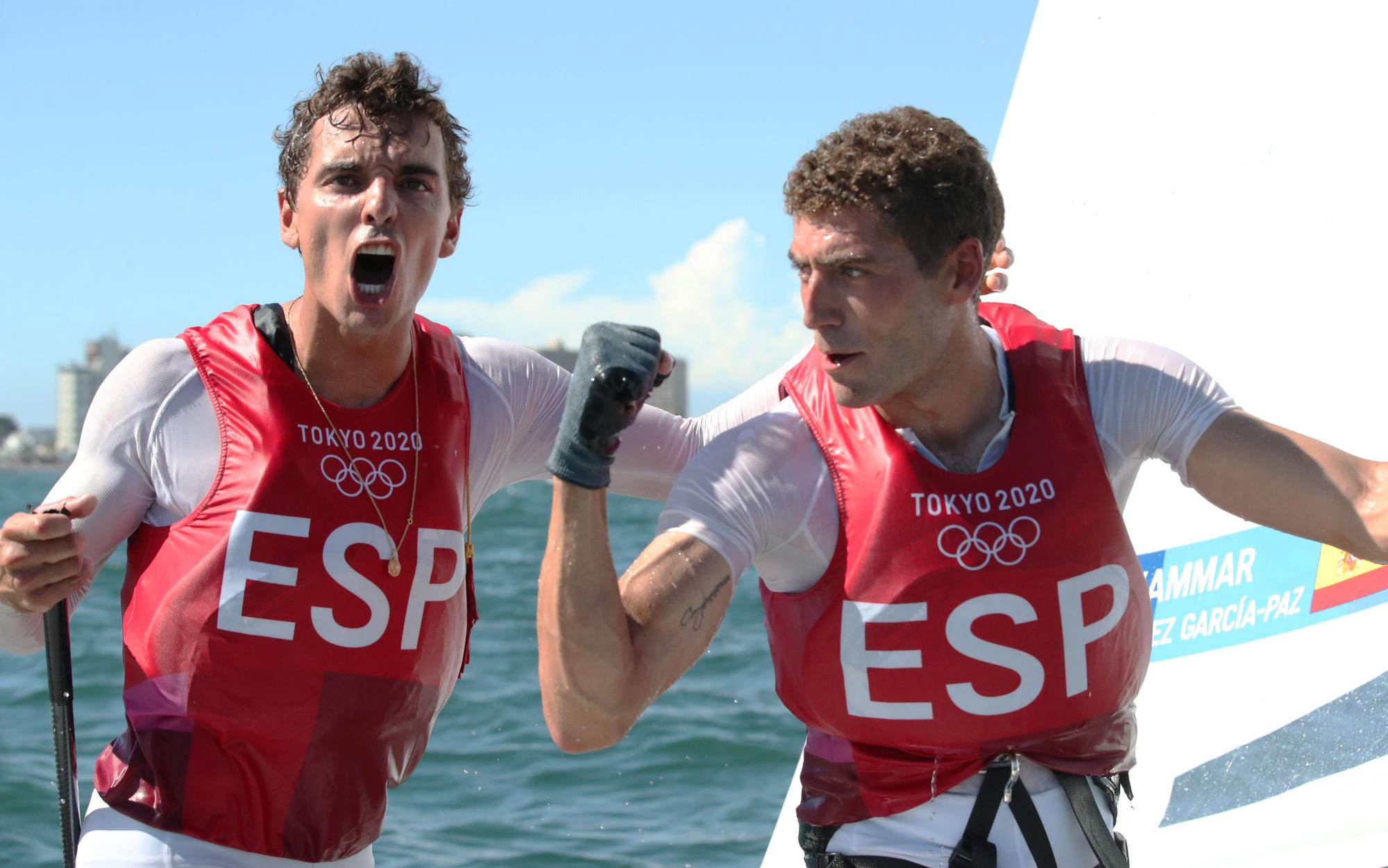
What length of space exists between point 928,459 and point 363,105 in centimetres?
115

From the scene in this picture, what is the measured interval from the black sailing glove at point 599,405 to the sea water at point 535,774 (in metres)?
3.93

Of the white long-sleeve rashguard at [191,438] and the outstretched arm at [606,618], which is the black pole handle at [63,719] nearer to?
the white long-sleeve rashguard at [191,438]

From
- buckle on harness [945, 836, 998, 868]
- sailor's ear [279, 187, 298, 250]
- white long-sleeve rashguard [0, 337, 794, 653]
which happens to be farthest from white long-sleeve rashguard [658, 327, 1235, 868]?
sailor's ear [279, 187, 298, 250]

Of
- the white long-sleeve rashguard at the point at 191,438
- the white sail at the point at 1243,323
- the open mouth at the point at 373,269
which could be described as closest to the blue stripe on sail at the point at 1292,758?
the white sail at the point at 1243,323

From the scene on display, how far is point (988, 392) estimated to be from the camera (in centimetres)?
228

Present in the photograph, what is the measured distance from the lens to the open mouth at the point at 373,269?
2.39m

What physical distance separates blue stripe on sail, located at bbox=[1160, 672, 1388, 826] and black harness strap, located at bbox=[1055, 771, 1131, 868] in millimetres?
997

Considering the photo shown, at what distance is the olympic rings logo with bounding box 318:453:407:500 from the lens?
7.85 feet

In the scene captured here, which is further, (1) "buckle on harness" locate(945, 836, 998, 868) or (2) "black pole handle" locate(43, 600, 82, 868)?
(2) "black pole handle" locate(43, 600, 82, 868)

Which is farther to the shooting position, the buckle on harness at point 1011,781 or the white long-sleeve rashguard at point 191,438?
the white long-sleeve rashguard at point 191,438

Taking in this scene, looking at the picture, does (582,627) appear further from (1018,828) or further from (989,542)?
(1018,828)

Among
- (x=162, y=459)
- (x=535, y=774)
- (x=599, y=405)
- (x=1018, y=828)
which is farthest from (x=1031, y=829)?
(x=535, y=774)

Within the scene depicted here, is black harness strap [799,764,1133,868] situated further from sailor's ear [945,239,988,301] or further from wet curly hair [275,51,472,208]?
wet curly hair [275,51,472,208]

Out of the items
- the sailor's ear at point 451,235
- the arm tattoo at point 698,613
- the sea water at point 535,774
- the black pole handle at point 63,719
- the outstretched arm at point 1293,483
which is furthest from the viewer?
the sea water at point 535,774
